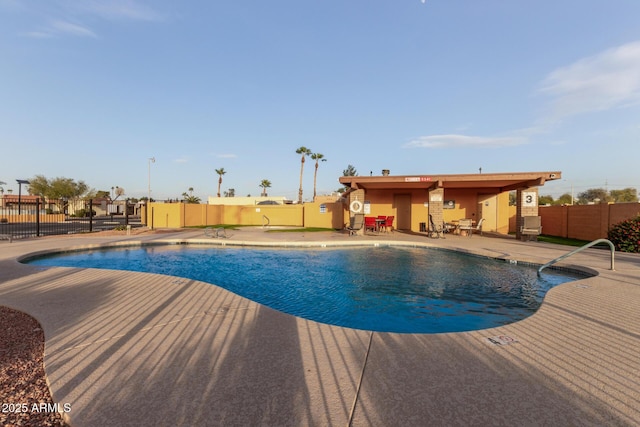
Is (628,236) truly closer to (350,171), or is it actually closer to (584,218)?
(584,218)

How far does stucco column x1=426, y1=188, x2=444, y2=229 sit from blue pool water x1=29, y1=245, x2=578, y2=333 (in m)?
3.83

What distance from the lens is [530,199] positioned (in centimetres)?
1440

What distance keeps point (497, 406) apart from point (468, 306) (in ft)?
12.2

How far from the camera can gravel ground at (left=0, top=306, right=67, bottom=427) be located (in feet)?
6.69

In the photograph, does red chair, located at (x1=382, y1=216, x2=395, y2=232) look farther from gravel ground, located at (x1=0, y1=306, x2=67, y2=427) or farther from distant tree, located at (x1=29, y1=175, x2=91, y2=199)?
distant tree, located at (x1=29, y1=175, x2=91, y2=199)

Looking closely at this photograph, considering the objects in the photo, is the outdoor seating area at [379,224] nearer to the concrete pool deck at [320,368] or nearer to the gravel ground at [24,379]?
the concrete pool deck at [320,368]

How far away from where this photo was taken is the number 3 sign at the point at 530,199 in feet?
47.1

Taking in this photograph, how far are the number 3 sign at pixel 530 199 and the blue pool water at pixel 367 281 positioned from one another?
254 inches

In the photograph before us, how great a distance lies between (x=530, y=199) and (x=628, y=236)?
13.6ft

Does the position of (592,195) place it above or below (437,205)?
above

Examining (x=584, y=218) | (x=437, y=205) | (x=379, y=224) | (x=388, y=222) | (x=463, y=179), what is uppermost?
(x=463, y=179)

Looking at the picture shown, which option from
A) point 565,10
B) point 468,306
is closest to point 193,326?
point 468,306

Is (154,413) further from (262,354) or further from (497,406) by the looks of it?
(497,406)

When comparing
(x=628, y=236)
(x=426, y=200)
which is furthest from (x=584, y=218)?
(x=426, y=200)
